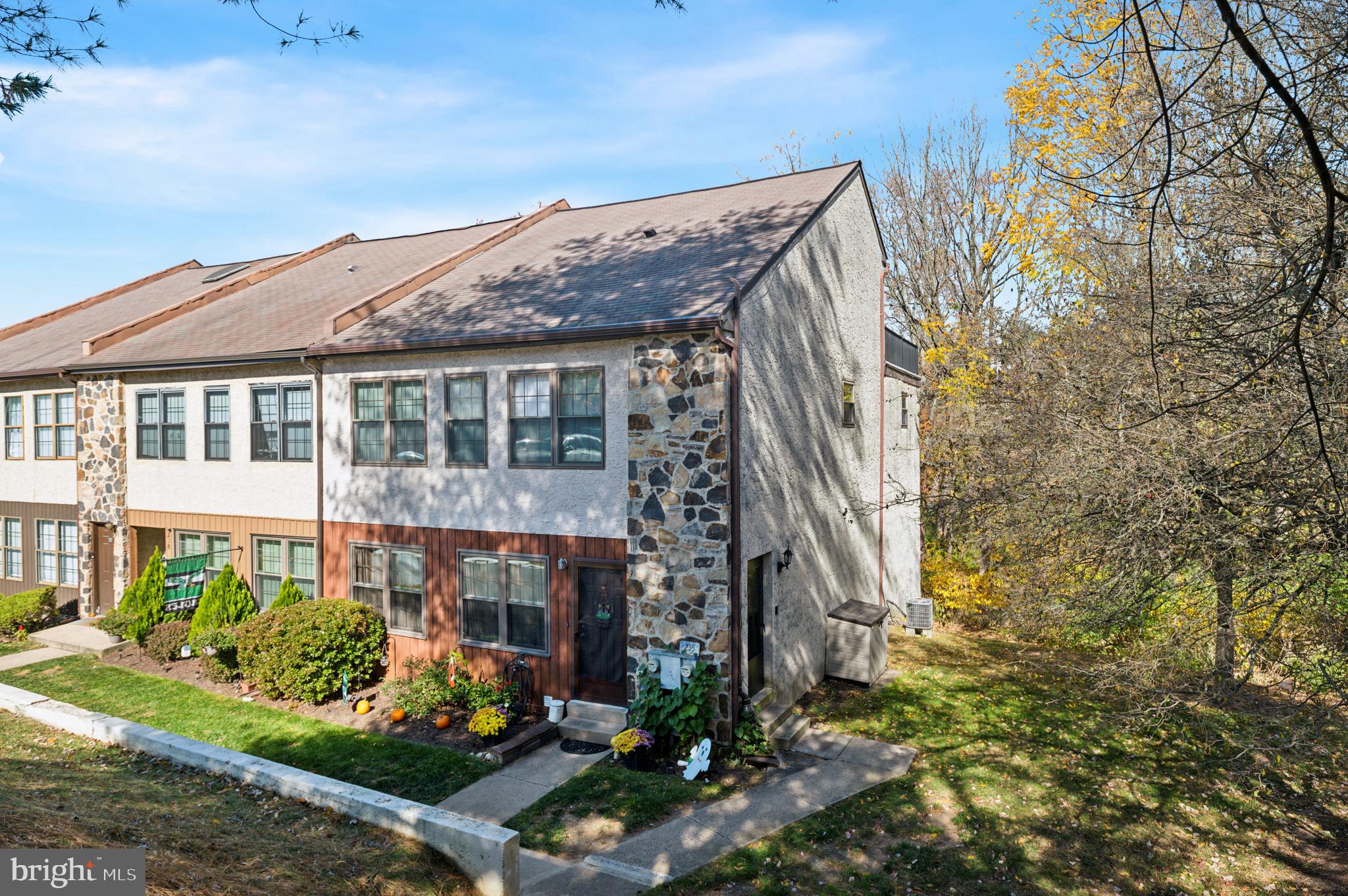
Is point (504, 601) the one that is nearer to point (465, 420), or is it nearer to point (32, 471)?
point (465, 420)

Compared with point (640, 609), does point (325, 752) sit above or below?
below

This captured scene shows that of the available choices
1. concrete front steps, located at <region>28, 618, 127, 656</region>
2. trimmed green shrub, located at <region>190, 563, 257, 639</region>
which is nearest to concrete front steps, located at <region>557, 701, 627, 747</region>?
trimmed green shrub, located at <region>190, 563, 257, 639</region>

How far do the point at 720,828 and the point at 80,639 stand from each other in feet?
42.4

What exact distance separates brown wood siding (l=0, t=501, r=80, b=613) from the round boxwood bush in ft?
24.8

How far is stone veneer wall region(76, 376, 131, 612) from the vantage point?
1500 cm

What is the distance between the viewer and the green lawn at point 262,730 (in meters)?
9.20

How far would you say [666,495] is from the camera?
32.4ft

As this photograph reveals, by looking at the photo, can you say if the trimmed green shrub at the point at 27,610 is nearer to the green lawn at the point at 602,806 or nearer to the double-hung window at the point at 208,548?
the double-hung window at the point at 208,548

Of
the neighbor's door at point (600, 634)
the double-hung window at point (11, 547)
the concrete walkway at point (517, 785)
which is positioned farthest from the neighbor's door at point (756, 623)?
the double-hung window at point (11, 547)

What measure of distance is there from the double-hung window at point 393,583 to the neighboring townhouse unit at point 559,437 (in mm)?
46

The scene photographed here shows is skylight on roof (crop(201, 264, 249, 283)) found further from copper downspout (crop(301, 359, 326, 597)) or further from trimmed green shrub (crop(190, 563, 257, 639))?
trimmed green shrub (crop(190, 563, 257, 639))

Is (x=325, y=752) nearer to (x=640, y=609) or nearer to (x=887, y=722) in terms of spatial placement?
(x=640, y=609)

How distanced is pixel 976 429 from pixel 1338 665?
9.64 meters

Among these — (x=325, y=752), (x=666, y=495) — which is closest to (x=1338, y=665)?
(x=666, y=495)
